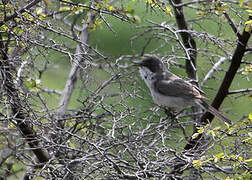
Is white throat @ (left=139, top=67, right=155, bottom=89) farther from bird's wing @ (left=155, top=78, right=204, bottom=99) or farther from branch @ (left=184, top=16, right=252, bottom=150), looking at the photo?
branch @ (left=184, top=16, right=252, bottom=150)

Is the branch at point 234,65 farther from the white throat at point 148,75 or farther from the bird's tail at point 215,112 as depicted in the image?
the white throat at point 148,75

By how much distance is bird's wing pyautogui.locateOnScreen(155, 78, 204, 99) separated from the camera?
4.96 m

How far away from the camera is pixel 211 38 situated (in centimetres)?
385

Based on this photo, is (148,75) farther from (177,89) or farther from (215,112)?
(215,112)

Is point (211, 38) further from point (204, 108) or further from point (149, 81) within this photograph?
point (149, 81)

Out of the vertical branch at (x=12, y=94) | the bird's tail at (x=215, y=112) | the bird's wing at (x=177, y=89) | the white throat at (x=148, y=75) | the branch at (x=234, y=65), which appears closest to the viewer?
the vertical branch at (x=12, y=94)

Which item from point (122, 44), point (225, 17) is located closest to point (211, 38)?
point (225, 17)

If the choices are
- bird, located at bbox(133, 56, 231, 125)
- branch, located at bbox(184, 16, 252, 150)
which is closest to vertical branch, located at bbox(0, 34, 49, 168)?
branch, located at bbox(184, 16, 252, 150)

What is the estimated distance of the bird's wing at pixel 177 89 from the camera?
4965 mm

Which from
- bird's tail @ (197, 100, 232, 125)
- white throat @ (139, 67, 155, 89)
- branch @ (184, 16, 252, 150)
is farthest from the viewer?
white throat @ (139, 67, 155, 89)

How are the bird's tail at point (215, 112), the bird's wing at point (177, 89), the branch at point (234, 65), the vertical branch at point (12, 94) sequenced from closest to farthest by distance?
the vertical branch at point (12, 94) < the branch at point (234, 65) < the bird's tail at point (215, 112) < the bird's wing at point (177, 89)

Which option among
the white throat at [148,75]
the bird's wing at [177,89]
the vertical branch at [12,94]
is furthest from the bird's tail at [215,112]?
the vertical branch at [12,94]

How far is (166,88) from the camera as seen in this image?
17.1 ft

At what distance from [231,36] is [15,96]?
7.78 ft
